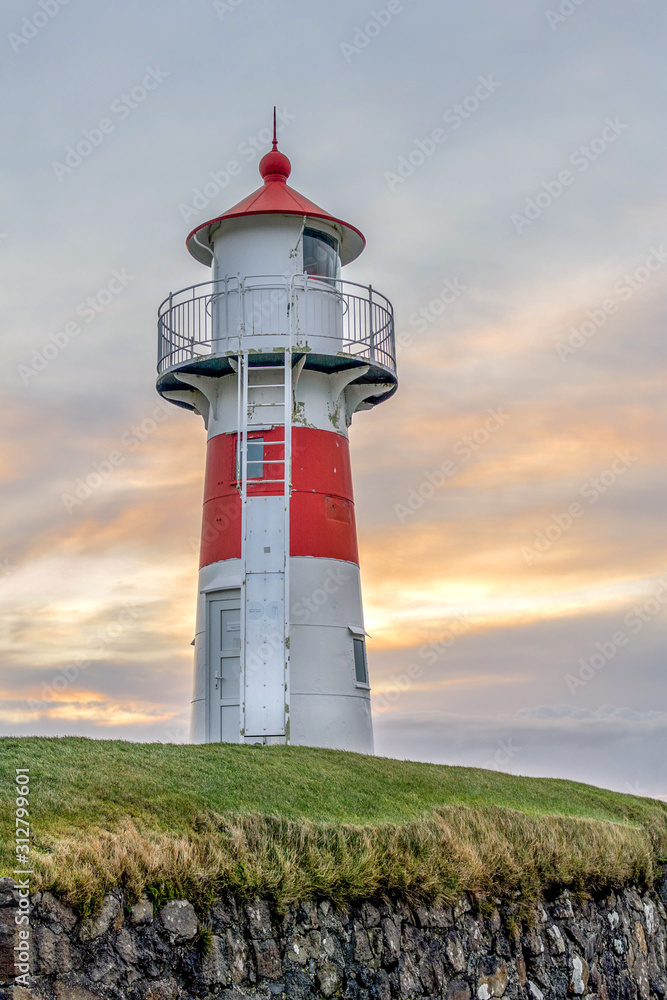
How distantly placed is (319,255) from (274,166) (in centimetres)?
215

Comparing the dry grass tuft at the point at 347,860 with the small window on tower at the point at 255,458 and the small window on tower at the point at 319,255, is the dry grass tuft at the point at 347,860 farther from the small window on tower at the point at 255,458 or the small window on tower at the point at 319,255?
the small window on tower at the point at 319,255

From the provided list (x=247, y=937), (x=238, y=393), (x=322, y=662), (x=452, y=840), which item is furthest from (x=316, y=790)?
(x=238, y=393)

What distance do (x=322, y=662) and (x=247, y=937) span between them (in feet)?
28.4

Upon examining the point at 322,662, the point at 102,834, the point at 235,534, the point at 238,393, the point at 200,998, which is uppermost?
the point at 238,393

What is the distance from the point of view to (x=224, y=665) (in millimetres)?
19438

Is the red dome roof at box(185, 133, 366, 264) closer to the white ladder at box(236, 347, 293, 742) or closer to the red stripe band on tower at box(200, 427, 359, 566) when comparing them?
the white ladder at box(236, 347, 293, 742)

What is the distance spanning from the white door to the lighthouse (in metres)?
0.02

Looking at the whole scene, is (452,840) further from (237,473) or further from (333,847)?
(237,473)

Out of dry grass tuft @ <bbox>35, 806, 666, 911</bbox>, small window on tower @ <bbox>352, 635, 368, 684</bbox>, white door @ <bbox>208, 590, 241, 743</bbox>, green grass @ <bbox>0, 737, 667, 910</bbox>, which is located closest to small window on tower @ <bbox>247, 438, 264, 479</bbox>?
white door @ <bbox>208, 590, 241, 743</bbox>

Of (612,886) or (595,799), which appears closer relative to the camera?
(612,886)

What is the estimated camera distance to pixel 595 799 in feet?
61.5

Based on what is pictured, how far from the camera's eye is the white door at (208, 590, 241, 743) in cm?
1905

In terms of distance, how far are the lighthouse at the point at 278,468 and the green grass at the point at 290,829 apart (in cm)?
213

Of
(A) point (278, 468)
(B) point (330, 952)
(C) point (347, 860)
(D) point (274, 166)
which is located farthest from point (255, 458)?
(B) point (330, 952)
